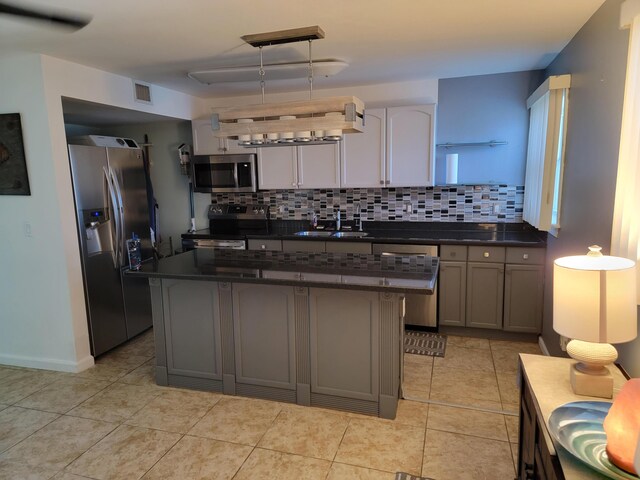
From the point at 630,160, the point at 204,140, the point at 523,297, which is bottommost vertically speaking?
the point at 523,297

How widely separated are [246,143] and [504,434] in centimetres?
234

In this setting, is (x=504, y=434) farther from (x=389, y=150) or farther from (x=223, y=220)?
(x=223, y=220)

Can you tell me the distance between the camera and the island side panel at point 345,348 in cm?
254

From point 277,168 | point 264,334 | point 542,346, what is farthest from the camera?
point 277,168

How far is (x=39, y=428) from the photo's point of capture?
264 cm

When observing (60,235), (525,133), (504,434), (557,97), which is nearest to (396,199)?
(525,133)

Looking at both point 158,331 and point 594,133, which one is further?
point 158,331

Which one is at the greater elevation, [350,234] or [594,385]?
[350,234]

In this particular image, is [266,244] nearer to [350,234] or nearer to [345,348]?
[350,234]

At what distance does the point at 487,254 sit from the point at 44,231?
3.66 metres

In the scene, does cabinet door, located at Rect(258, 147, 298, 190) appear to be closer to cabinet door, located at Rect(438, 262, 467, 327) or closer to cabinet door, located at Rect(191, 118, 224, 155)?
cabinet door, located at Rect(191, 118, 224, 155)

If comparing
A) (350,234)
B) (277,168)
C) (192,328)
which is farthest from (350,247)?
(192,328)

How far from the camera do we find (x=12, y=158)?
10.5 feet

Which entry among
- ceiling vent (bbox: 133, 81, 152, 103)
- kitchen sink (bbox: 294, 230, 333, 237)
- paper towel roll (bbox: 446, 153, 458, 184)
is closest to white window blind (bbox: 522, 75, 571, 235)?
paper towel roll (bbox: 446, 153, 458, 184)
